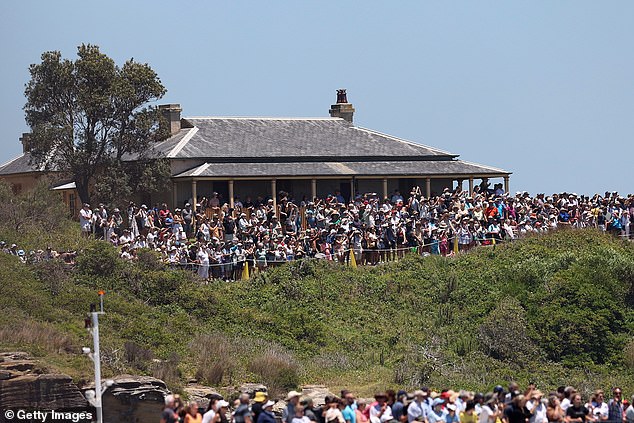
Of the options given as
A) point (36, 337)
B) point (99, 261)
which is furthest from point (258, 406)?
point (99, 261)

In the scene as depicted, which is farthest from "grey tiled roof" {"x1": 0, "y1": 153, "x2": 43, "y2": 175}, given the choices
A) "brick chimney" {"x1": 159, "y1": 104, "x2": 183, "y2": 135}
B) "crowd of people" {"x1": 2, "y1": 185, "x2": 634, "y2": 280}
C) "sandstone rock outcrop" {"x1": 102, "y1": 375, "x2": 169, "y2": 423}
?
"sandstone rock outcrop" {"x1": 102, "y1": 375, "x2": 169, "y2": 423}

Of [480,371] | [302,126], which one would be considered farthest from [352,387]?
[302,126]

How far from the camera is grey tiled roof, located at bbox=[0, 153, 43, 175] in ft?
201

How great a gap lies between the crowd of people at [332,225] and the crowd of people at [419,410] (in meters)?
18.3

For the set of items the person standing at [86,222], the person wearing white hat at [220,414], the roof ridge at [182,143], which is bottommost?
the person wearing white hat at [220,414]

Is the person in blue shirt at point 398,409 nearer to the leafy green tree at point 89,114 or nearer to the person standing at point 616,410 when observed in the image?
the person standing at point 616,410

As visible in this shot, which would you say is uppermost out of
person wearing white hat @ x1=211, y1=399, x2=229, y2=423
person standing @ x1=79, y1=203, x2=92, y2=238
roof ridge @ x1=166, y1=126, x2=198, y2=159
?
roof ridge @ x1=166, y1=126, x2=198, y2=159

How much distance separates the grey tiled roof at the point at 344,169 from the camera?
55.0m

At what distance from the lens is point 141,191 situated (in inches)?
2149

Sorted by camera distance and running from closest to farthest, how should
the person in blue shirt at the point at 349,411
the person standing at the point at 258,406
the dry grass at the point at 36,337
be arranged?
1. the person standing at the point at 258,406
2. the person in blue shirt at the point at 349,411
3. the dry grass at the point at 36,337

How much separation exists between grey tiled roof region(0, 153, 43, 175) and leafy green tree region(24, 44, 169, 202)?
6.13 m

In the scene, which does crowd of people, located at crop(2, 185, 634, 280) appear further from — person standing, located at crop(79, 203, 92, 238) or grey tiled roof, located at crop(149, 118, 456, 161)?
grey tiled roof, located at crop(149, 118, 456, 161)

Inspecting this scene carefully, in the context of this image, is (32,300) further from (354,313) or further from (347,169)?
(347,169)

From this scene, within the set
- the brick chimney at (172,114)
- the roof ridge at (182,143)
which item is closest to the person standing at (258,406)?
the roof ridge at (182,143)
